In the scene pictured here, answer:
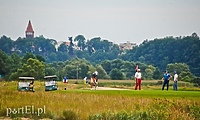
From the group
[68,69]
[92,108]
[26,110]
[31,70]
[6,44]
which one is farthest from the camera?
[6,44]

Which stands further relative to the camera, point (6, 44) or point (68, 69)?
point (6, 44)

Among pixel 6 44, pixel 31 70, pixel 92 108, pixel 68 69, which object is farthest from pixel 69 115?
pixel 6 44

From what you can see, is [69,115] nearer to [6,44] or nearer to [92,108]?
[92,108]

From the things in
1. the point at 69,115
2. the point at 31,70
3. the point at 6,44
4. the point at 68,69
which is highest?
the point at 6,44

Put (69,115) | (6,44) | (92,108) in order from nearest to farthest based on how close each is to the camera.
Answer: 1. (69,115)
2. (92,108)
3. (6,44)

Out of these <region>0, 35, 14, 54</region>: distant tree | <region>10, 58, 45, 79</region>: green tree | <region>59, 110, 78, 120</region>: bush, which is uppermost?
<region>0, 35, 14, 54</region>: distant tree

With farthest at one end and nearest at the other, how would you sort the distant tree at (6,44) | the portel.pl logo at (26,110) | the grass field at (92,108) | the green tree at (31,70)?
the distant tree at (6,44), the green tree at (31,70), the portel.pl logo at (26,110), the grass field at (92,108)

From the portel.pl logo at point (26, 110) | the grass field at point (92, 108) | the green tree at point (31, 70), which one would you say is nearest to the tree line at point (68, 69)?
the green tree at point (31, 70)

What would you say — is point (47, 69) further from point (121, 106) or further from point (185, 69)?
point (121, 106)

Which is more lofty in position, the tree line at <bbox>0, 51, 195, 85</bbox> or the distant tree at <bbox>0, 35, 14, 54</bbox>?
the distant tree at <bbox>0, 35, 14, 54</bbox>

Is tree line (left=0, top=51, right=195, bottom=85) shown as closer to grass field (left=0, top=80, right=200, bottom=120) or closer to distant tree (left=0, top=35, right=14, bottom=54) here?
distant tree (left=0, top=35, right=14, bottom=54)

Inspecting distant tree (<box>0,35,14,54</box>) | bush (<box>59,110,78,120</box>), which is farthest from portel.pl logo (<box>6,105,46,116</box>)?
distant tree (<box>0,35,14,54</box>)

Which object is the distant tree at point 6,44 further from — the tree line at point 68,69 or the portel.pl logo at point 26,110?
the portel.pl logo at point 26,110

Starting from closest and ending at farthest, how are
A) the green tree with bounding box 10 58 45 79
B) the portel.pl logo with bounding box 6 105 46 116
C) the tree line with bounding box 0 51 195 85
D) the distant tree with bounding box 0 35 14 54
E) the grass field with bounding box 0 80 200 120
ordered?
1. the grass field with bounding box 0 80 200 120
2. the portel.pl logo with bounding box 6 105 46 116
3. the green tree with bounding box 10 58 45 79
4. the tree line with bounding box 0 51 195 85
5. the distant tree with bounding box 0 35 14 54
